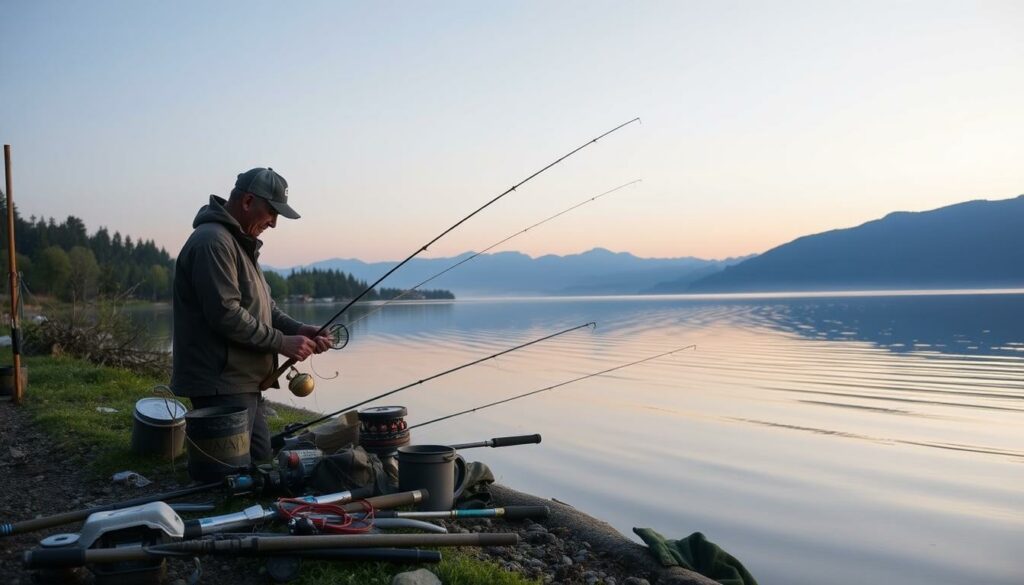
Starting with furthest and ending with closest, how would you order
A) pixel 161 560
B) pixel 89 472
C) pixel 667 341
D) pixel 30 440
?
pixel 667 341, pixel 30 440, pixel 89 472, pixel 161 560

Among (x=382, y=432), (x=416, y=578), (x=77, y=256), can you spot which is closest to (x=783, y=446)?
(x=382, y=432)

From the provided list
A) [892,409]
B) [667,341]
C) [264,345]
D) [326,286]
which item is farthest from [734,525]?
[326,286]

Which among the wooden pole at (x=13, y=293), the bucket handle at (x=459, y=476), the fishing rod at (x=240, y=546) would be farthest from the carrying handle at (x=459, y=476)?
the wooden pole at (x=13, y=293)

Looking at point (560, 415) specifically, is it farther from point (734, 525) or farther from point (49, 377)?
point (49, 377)

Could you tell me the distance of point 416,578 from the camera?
347 cm

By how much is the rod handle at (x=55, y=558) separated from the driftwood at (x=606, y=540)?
2870 mm

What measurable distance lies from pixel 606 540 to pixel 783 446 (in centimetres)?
508

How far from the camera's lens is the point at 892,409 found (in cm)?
1128

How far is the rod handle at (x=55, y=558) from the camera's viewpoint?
3.10m

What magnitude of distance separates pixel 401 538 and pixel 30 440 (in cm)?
501

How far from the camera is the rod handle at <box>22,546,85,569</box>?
3104mm

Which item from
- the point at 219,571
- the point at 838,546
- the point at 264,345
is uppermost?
the point at 264,345

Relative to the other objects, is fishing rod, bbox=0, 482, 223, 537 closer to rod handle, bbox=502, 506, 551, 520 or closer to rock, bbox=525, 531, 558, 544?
rod handle, bbox=502, 506, 551, 520

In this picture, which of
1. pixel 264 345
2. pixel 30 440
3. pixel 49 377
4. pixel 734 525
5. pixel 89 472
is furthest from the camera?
pixel 49 377
